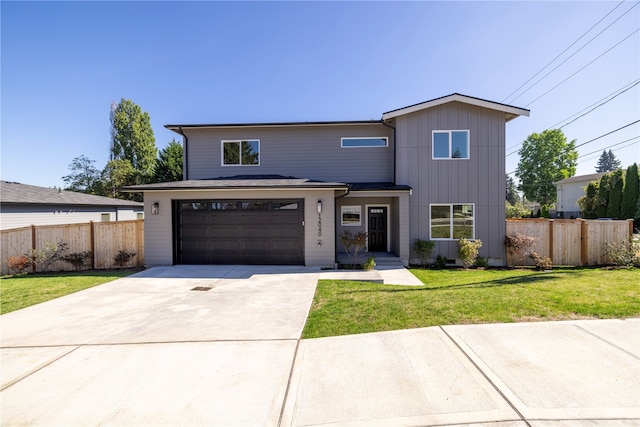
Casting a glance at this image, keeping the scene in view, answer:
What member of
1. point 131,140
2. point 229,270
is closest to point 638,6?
point 229,270

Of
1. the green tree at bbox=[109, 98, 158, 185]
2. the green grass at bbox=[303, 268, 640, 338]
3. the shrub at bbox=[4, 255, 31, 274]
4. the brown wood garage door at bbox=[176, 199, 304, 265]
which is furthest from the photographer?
the green tree at bbox=[109, 98, 158, 185]

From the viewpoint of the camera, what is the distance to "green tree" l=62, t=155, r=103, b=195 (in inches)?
1201

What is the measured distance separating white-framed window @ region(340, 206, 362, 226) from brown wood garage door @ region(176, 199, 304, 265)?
9.60 feet

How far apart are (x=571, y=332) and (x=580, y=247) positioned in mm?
8517

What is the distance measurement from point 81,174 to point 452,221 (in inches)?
1506

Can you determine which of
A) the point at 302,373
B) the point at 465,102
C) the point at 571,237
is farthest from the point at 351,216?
the point at 302,373

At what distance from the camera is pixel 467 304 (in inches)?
193

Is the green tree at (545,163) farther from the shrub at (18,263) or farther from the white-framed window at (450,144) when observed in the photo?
the shrub at (18,263)

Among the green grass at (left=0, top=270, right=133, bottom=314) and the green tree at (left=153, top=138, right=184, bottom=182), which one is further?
the green tree at (left=153, top=138, right=184, bottom=182)

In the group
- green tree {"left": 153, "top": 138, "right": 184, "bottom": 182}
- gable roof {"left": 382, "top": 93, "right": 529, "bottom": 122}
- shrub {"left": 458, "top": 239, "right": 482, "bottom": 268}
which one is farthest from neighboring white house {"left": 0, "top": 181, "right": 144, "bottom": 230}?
shrub {"left": 458, "top": 239, "right": 482, "bottom": 268}

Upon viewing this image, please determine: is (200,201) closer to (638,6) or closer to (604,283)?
(604,283)

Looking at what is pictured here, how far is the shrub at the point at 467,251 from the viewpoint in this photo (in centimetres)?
958

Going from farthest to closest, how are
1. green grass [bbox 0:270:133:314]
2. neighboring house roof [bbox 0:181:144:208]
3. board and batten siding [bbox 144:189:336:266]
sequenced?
neighboring house roof [bbox 0:181:144:208] → board and batten siding [bbox 144:189:336:266] → green grass [bbox 0:270:133:314]

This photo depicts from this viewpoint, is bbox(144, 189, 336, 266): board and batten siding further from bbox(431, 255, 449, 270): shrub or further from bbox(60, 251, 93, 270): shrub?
bbox(431, 255, 449, 270): shrub
